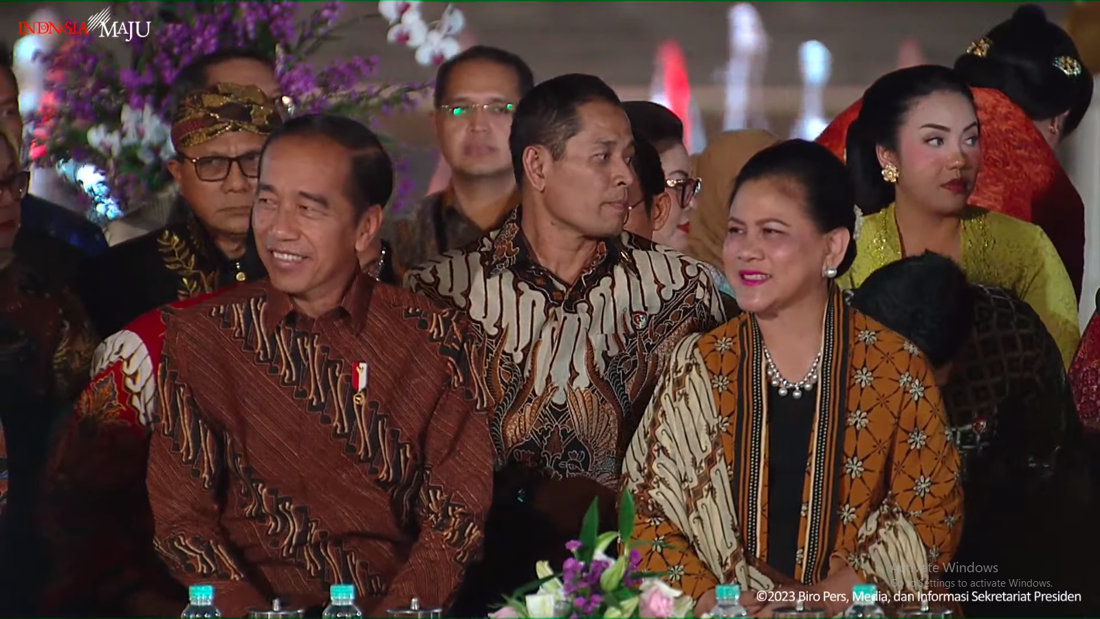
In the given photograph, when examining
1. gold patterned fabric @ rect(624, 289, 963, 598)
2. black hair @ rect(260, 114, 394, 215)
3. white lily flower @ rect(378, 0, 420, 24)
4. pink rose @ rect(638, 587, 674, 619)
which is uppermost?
white lily flower @ rect(378, 0, 420, 24)

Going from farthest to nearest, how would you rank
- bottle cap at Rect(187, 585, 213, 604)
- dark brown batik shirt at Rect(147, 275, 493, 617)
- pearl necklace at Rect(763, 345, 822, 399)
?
pearl necklace at Rect(763, 345, 822, 399)
dark brown batik shirt at Rect(147, 275, 493, 617)
bottle cap at Rect(187, 585, 213, 604)

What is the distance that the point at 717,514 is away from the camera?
11.8 feet

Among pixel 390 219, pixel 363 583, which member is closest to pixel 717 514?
pixel 363 583

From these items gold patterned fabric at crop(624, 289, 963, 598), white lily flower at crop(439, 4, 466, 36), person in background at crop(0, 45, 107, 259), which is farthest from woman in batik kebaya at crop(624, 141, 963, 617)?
person in background at crop(0, 45, 107, 259)

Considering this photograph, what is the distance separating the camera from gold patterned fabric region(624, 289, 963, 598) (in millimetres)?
3561

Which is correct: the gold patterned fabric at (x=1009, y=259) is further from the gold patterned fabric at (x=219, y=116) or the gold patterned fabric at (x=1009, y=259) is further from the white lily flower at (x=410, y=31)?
the gold patterned fabric at (x=219, y=116)

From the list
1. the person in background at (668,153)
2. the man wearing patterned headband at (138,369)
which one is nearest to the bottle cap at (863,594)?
the person in background at (668,153)

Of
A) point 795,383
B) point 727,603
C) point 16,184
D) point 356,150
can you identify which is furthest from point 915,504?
point 16,184

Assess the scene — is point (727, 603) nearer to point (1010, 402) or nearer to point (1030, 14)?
point (1010, 402)

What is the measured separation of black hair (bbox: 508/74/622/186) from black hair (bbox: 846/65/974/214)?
26.2 inches

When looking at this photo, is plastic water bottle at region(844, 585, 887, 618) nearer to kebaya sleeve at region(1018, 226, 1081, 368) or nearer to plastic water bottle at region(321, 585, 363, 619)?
plastic water bottle at region(321, 585, 363, 619)

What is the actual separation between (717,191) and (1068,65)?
3.11ft

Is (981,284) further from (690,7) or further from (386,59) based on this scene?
(386,59)

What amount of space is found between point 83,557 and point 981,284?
7.17 ft
